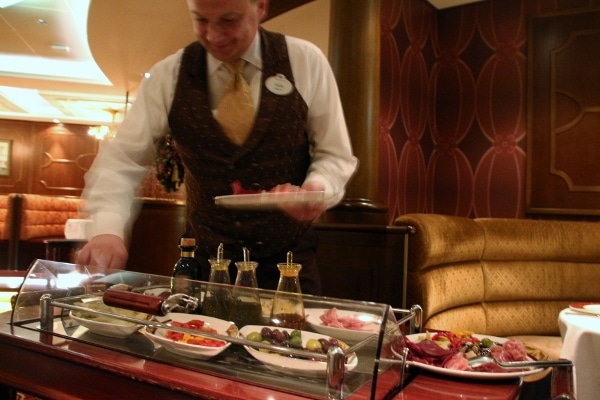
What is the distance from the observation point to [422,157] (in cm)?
396

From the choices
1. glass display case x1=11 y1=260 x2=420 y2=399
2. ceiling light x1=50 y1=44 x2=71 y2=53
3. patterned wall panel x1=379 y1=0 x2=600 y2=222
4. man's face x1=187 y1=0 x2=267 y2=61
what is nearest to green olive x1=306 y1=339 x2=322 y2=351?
glass display case x1=11 y1=260 x2=420 y2=399

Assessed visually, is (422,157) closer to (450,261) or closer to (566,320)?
(450,261)

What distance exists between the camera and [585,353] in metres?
1.88

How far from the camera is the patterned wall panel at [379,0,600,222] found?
3803mm

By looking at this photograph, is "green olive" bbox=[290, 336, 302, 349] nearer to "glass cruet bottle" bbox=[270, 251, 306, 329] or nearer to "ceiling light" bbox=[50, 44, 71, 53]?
"glass cruet bottle" bbox=[270, 251, 306, 329]

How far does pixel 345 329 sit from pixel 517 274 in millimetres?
2681

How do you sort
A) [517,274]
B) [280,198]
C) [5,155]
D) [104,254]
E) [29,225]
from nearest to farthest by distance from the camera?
1. [280,198]
2. [104,254]
3. [517,274]
4. [29,225]
5. [5,155]

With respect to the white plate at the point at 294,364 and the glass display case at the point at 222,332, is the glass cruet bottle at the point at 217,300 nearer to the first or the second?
the glass display case at the point at 222,332

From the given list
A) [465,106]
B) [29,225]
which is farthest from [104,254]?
[29,225]

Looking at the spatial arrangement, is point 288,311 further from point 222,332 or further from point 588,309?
point 588,309

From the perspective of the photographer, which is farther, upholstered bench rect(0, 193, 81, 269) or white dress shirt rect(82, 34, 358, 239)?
upholstered bench rect(0, 193, 81, 269)

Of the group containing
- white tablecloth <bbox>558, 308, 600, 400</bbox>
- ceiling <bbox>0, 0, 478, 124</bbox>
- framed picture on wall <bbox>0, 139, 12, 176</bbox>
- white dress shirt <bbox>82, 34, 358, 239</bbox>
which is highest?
ceiling <bbox>0, 0, 478, 124</bbox>

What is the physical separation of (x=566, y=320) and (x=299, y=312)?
1.57 metres

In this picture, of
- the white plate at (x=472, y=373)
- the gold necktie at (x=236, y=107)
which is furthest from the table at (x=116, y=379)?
the gold necktie at (x=236, y=107)
